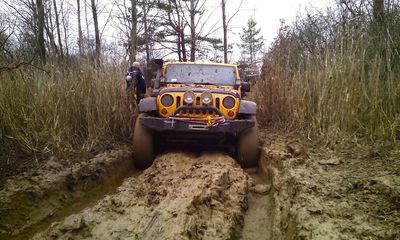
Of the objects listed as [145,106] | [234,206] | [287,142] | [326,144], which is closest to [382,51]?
[326,144]

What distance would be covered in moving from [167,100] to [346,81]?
2.51 meters

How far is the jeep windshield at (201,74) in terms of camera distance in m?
6.16

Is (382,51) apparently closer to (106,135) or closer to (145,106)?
(145,106)

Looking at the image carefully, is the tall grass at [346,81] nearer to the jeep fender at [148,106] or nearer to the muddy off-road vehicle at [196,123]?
the muddy off-road vehicle at [196,123]

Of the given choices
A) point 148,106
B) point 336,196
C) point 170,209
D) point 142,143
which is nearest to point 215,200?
point 170,209

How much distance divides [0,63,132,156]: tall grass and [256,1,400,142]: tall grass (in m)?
3.02

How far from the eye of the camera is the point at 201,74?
6.23 meters

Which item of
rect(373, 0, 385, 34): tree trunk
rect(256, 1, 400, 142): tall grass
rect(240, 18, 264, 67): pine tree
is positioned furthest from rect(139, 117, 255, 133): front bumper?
rect(240, 18, 264, 67): pine tree

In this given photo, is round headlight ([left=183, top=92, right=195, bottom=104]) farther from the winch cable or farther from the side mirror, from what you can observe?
the side mirror

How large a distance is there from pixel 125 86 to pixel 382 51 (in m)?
4.07

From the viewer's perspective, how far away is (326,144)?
4508 millimetres

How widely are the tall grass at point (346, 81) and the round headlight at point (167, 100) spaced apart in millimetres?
2154

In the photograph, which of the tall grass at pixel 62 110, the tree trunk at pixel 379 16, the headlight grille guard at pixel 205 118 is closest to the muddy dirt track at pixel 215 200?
the tall grass at pixel 62 110

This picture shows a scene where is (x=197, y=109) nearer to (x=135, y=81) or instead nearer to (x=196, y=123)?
(x=196, y=123)
